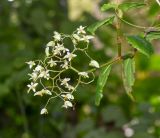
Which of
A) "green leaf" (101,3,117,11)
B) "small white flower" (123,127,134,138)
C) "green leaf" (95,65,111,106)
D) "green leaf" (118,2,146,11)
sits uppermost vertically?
"small white flower" (123,127,134,138)

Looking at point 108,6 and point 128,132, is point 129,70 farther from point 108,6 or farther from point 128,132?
point 128,132

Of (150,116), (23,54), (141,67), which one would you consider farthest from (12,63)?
→ (141,67)

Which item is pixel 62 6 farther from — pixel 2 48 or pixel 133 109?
pixel 133 109

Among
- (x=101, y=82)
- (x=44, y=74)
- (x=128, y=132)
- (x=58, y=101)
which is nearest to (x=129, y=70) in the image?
(x=101, y=82)

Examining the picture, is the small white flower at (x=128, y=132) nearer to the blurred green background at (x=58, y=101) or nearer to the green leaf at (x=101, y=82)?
the blurred green background at (x=58, y=101)

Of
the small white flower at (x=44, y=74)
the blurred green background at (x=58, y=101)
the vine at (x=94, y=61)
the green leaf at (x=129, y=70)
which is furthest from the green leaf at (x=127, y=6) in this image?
the blurred green background at (x=58, y=101)

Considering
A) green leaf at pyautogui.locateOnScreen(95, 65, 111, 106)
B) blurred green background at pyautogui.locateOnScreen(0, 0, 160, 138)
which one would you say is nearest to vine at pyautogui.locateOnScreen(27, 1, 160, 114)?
green leaf at pyautogui.locateOnScreen(95, 65, 111, 106)

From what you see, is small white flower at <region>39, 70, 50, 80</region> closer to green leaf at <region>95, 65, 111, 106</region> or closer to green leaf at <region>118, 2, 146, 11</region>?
green leaf at <region>95, 65, 111, 106</region>
